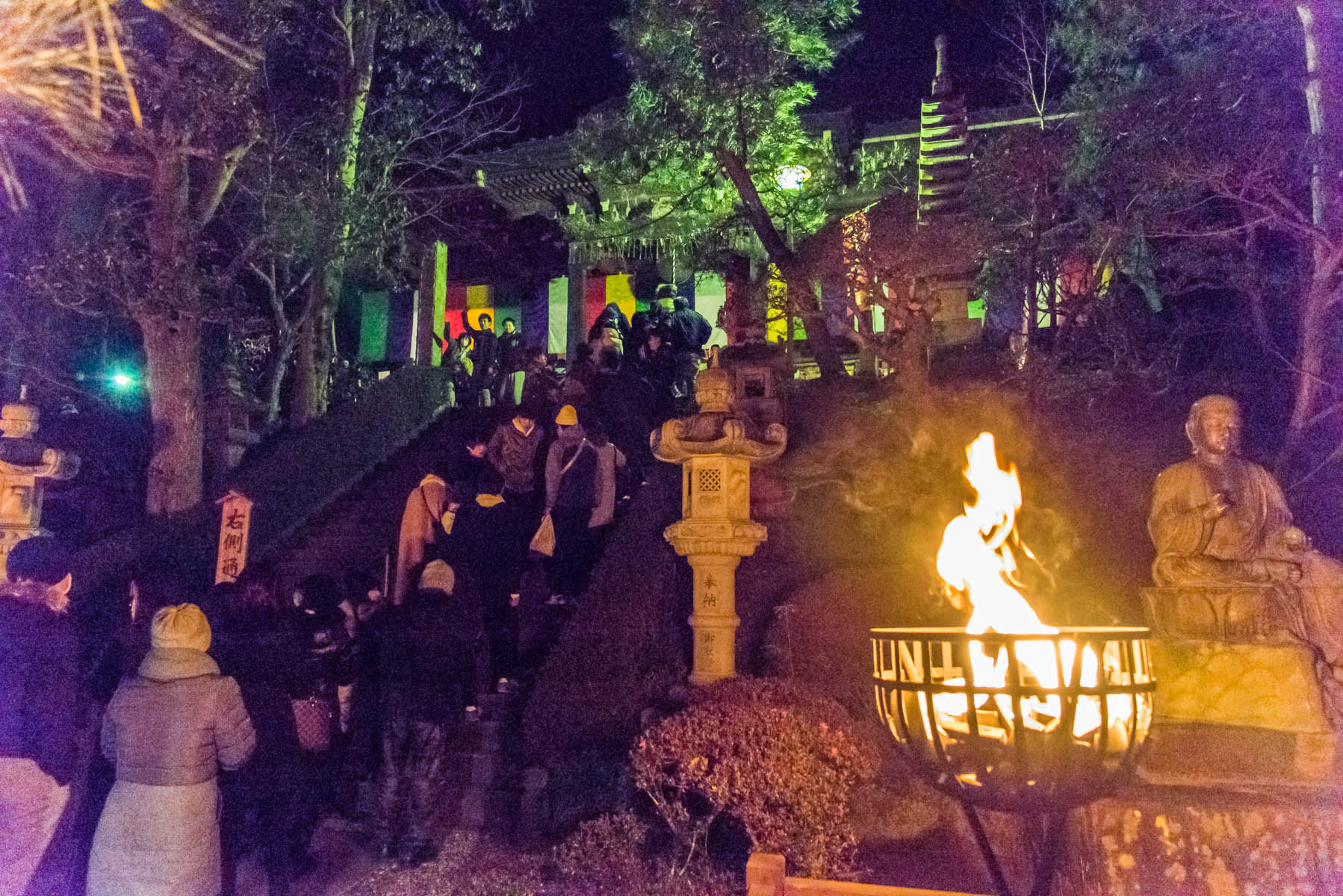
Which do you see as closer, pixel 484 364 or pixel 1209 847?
pixel 1209 847

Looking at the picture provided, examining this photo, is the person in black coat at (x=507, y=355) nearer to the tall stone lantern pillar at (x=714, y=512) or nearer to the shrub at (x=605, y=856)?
the tall stone lantern pillar at (x=714, y=512)

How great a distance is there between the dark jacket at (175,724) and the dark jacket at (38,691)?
42 centimetres

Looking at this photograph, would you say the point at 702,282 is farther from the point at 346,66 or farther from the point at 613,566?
the point at 613,566

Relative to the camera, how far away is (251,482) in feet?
41.3

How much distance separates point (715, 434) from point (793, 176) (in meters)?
9.54

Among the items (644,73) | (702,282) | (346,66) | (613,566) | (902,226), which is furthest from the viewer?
(702,282)

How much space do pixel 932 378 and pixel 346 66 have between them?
11.5 metres

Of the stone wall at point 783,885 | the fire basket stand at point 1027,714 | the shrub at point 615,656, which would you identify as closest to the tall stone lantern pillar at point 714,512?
the shrub at point 615,656

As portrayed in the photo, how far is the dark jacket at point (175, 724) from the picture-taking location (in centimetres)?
423

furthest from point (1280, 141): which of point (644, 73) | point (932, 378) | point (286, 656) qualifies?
point (286, 656)

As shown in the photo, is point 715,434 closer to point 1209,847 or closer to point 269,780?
point 269,780

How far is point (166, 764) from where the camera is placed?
423 cm

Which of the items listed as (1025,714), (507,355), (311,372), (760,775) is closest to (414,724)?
(760,775)

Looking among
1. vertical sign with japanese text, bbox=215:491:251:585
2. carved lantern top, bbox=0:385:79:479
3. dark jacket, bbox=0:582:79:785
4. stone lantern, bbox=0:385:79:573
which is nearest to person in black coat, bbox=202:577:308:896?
dark jacket, bbox=0:582:79:785
